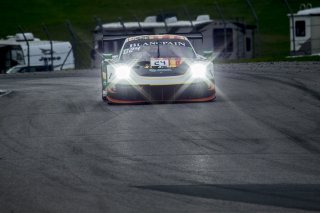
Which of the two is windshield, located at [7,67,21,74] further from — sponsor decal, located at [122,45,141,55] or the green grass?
sponsor decal, located at [122,45,141,55]

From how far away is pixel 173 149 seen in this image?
10.3 m

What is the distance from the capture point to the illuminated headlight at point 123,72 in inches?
619

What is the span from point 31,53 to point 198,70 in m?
25.9

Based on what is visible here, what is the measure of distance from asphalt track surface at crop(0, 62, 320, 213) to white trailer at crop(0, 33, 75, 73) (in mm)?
23698

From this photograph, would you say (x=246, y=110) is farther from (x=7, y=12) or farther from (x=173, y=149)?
(x=7, y=12)

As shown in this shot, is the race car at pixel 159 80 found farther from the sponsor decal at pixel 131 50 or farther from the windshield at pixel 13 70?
the windshield at pixel 13 70

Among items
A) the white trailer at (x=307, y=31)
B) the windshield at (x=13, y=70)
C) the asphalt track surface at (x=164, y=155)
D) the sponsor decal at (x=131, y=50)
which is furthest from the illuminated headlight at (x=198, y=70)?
the windshield at (x=13, y=70)

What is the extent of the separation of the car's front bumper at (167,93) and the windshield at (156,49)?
3.12ft

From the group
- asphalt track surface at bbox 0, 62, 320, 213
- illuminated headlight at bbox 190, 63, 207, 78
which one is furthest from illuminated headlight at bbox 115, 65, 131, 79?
illuminated headlight at bbox 190, 63, 207, 78

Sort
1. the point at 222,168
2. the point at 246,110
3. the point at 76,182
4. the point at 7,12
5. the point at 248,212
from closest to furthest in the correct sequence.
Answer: the point at 248,212
the point at 76,182
the point at 222,168
the point at 246,110
the point at 7,12

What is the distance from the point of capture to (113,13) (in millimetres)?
73875

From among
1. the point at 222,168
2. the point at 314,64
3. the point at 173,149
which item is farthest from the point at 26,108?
the point at 314,64

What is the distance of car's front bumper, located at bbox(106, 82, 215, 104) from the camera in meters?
15.5

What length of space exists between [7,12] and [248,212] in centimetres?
6848
